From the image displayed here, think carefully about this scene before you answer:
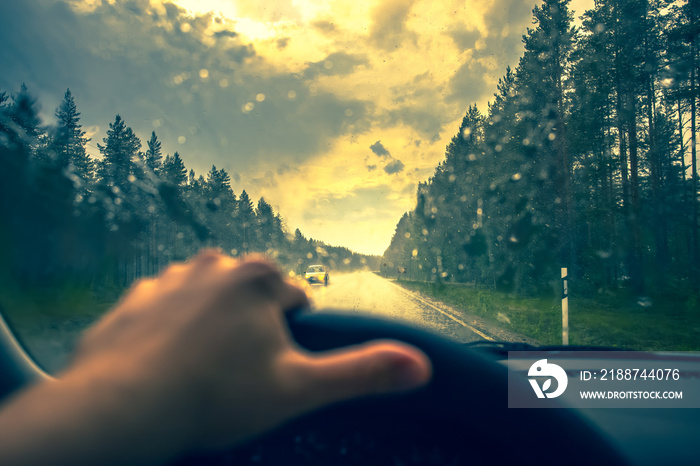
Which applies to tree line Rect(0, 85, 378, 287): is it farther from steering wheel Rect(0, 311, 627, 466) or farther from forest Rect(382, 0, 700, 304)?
forest Rect(382, 0, 700, 304)

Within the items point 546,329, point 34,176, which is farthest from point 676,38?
point 34,176

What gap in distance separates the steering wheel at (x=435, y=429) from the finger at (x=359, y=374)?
4cm

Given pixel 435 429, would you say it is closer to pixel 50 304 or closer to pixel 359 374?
pixel 359 374

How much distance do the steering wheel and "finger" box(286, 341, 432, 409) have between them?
38 millimetres

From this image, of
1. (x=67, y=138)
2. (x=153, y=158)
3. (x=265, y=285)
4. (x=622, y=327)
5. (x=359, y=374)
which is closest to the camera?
(x=359, y=374)

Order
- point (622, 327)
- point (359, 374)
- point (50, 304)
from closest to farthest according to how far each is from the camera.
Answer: point (359, 374)
point (50, 304)
point (622, 327)

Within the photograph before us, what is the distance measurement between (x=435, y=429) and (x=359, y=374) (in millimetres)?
170

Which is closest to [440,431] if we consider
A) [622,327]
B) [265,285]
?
[265,285]

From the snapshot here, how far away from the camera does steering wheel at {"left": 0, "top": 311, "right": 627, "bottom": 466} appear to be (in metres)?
0.54

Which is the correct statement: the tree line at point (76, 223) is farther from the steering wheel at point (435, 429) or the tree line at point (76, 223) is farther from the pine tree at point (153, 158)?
the pine tree at point (153, 158)

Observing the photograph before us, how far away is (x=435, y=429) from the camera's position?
57 cm

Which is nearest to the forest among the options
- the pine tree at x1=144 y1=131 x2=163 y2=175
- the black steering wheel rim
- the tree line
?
the tree line

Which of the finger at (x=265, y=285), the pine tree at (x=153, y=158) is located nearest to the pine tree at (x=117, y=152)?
the pine tree at (x=153, y=158)

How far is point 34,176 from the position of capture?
1379cm
